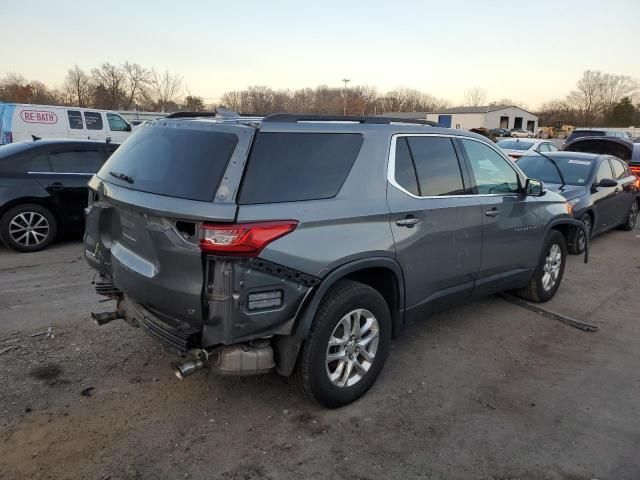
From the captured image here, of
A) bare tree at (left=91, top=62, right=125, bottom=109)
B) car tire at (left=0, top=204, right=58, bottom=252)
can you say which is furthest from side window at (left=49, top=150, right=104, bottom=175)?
bare tree at (left=91, top=62, right=125, bottom=109)

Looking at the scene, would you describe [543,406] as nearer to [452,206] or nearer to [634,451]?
[634,451]

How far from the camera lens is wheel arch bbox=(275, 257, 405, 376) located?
9.64ft

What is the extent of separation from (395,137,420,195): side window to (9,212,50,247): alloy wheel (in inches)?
220

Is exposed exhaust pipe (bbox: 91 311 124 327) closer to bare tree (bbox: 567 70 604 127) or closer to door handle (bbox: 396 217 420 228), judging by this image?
door handle (bbox: 396 217 420 228)

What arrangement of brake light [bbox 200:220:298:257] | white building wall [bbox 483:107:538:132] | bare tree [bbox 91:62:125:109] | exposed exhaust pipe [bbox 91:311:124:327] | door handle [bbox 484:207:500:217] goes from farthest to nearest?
1. white building wall [bbox 483:107:538:132]
2. bare tree [bbox 91:62:125:109]
3. door handle [bbox 484:207:500:217]
4. exposed exhaust pipe [bbox 91:311:124:327]
5. brake light [bbox 200:220:298:257]

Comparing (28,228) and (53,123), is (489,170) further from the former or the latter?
(53,123)

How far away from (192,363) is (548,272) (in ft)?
14.0

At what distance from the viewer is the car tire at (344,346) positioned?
3064mm

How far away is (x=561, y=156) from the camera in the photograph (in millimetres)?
8922

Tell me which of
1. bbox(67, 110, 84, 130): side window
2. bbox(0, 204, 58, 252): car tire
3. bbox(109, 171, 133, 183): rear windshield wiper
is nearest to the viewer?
bbox(109, 171, 133, 183): rear windshield wiper

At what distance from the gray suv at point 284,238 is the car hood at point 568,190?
452 cm

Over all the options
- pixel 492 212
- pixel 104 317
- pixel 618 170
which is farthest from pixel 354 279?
pixel 618 170

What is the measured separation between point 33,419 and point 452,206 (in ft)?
10.8

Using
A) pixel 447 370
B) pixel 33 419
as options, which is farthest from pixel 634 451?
pixel 33 419
